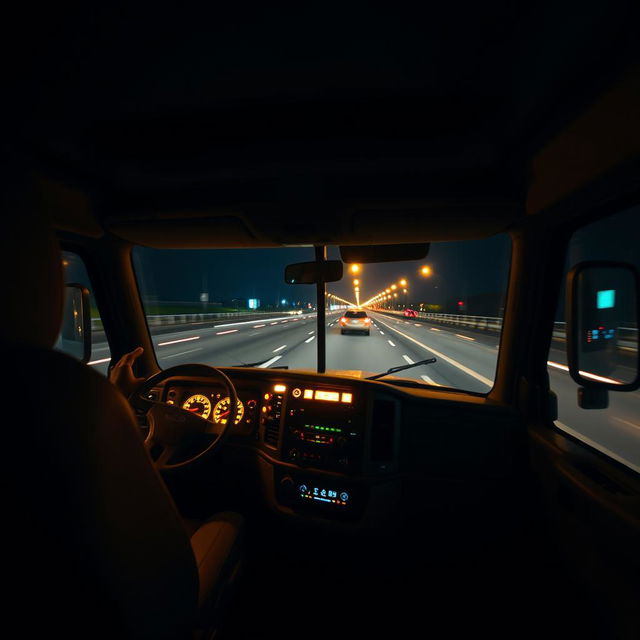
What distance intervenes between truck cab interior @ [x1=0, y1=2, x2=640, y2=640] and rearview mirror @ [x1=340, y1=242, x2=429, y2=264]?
0.03 meters

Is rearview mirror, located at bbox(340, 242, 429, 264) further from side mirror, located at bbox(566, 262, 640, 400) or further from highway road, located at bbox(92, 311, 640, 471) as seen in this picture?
side mirror, located at bbox(566, 262, 640, 400)

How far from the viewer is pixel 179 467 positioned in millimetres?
1768

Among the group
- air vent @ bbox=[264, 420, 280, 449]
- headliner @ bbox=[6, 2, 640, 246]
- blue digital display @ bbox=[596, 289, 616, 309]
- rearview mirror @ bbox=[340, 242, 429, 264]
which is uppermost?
headliner @ bbox=[6, 2, 640, 246]

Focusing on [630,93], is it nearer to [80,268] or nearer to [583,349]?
[583,349]

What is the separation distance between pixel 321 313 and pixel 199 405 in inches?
62.2

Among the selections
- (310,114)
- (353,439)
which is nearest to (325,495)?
(353,439)

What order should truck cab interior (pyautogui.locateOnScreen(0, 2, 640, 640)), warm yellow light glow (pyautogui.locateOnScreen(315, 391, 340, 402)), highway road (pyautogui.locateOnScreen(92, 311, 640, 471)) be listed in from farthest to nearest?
1. highway road (pyautogui.locateOnScreen(92, 311, 640, 471))
2. warm yellow light glow (pyautogui.locateOnScreen(315, 391, 340, 402))
3. truck cab interior (pyautogui.locateOnScreen(0, 2, 640, 640))

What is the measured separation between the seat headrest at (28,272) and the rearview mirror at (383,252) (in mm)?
2322

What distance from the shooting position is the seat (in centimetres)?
70

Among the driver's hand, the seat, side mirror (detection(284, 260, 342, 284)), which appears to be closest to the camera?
the seat

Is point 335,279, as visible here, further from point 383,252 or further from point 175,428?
point 175,428

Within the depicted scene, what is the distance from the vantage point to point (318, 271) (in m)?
3.10

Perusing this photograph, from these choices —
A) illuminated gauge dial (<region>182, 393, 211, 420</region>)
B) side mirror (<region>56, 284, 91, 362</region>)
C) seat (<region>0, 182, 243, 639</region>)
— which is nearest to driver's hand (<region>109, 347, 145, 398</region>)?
side mirror (<region>56, 284, 91, 362</region>)

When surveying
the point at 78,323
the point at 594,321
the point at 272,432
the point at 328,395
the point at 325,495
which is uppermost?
the point at 594,321
